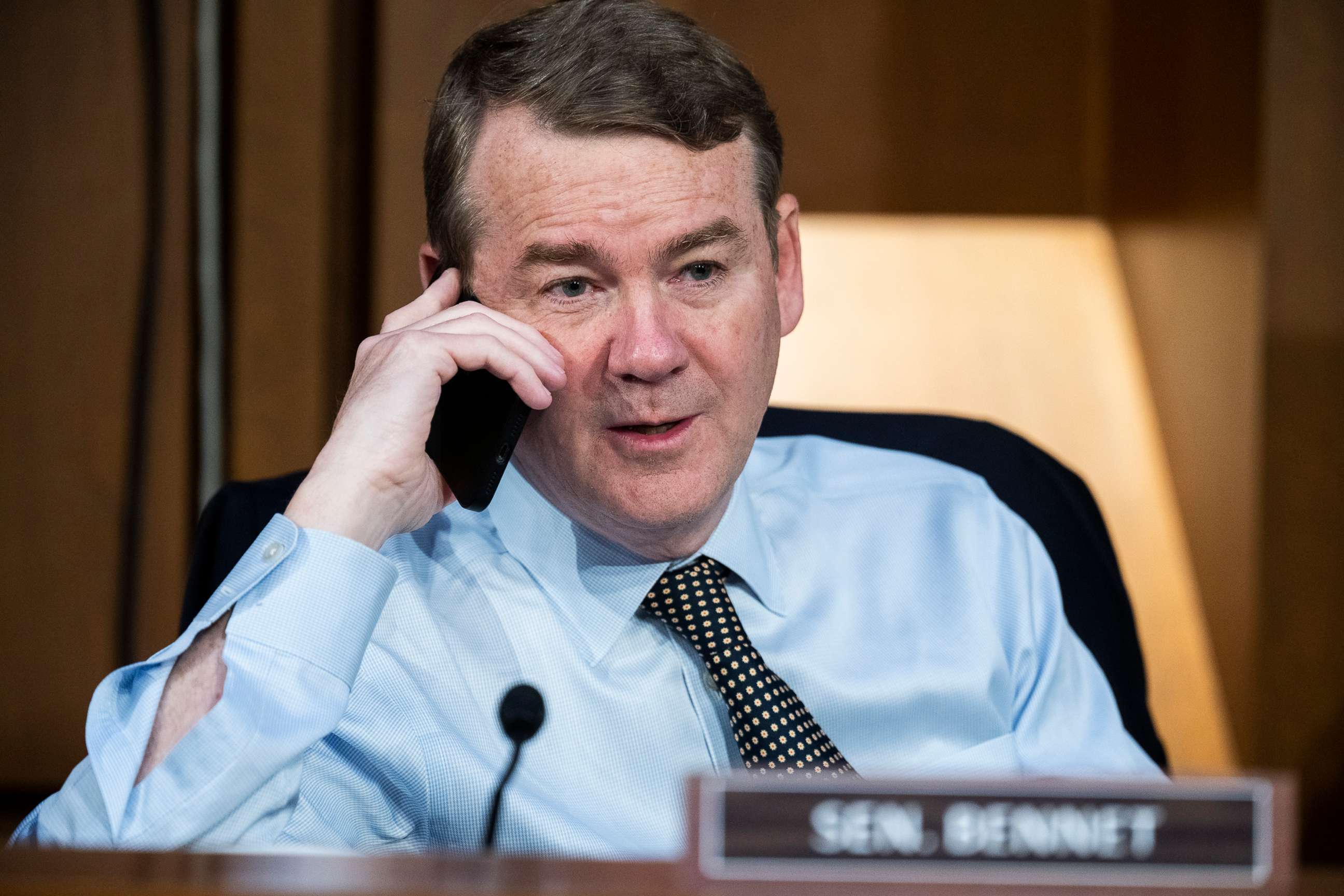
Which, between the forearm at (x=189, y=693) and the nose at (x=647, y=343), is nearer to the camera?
the forearm at (x=189, y=693)

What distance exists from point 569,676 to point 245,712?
36 centimetres

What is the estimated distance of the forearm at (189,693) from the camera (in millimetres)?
953

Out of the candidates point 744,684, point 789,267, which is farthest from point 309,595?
point 789,267

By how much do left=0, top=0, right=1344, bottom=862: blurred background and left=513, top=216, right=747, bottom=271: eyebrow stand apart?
103cm

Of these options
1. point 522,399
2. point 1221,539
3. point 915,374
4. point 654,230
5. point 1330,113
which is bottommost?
point 1221,539

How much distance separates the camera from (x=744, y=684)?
1.17 metres

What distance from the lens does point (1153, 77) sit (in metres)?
2.29

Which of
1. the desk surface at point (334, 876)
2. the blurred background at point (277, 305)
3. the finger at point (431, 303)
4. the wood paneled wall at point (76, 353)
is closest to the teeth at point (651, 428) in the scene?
the finger at point (431, 303)

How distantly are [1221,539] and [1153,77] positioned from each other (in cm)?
87

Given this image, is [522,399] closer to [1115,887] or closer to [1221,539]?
[1115,887]

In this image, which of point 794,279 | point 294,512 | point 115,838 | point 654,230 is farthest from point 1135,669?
point 115,838

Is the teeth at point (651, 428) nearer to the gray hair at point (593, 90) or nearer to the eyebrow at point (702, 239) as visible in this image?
the eyebrow at point (702, 239)

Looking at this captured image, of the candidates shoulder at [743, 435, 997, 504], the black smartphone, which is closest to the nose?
the black smartphone

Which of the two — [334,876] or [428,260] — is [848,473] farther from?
[334,876]
